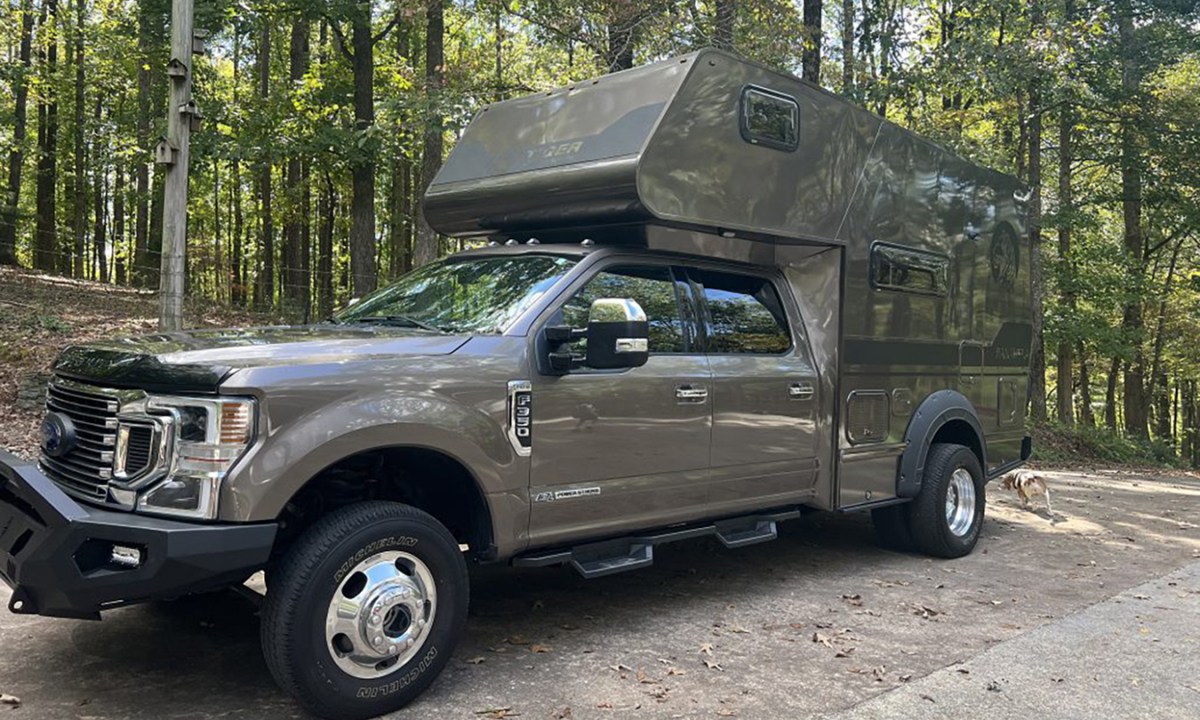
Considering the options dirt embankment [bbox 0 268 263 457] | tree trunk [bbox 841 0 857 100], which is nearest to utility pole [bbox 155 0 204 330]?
dirt embankment [bbox 0 268 263 457]

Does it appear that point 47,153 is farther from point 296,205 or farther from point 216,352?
point 216,352

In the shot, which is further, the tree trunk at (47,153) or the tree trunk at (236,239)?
the tree trunk at (236,239)

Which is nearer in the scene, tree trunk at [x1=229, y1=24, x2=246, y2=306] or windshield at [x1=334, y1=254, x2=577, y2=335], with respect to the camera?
windshield at [x1=334, y1=254, x2=577, y2=335]

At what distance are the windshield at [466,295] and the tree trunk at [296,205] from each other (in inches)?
477

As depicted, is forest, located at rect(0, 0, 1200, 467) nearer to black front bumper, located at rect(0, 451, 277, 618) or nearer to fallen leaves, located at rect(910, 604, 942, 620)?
black front bumper, located at rect(0, 451, 277, 618)

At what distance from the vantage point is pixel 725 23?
12.4 m

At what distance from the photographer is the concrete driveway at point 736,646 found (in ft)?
12.3

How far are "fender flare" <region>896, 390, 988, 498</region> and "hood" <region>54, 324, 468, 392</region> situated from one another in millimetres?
3897

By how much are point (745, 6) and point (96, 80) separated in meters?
19.3

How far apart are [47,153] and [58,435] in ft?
78.4

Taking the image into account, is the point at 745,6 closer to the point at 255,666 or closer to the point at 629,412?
the point at 629,412

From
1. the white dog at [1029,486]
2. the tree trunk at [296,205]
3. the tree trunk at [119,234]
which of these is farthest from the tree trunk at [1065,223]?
the tree trunk at [119,234]

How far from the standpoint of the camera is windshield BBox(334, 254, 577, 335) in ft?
14.4

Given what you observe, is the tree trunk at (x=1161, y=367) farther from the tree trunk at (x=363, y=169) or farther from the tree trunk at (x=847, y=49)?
the tree trunk at (x=363, y=169)
